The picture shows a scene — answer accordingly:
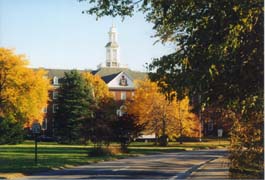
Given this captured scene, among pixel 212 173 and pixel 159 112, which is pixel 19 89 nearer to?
pixel 159 112

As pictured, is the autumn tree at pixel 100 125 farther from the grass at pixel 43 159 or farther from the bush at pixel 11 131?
the bush at pixel 11 131

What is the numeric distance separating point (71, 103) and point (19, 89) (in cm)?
1261

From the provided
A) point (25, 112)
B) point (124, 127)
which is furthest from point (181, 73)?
point (25, 112)

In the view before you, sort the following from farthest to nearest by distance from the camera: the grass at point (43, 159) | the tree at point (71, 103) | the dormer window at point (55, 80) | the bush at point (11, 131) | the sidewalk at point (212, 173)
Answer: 1. the dormer window at point (55, 80)
2. the tree at point (71, 103)
3. the bush at point (11, 131)
4. the grass at point (43, 159)
5. the sidewalk at point (212, 173)

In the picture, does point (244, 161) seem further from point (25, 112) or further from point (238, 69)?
point (25, 112)

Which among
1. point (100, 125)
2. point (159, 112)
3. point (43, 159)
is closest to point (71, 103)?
point (159, 112)

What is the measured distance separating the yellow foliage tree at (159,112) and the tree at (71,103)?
745 centimetres

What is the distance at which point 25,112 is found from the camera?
51281mm

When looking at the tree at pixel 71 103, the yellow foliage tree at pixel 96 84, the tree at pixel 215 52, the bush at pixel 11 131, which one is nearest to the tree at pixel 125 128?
the bush at pixel 11 131

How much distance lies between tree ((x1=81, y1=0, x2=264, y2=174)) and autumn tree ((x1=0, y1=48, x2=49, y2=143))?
117 feet

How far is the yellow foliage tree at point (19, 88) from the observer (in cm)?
4848

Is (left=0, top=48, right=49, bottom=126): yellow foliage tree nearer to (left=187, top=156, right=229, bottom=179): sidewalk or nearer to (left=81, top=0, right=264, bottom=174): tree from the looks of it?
(left=187, top=156, right=229, bottom=179): sidewalk

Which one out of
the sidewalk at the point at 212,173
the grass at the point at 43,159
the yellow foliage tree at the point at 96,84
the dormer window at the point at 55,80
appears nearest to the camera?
the sidewalk at the point at 212,173

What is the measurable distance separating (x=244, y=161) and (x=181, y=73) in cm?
582
